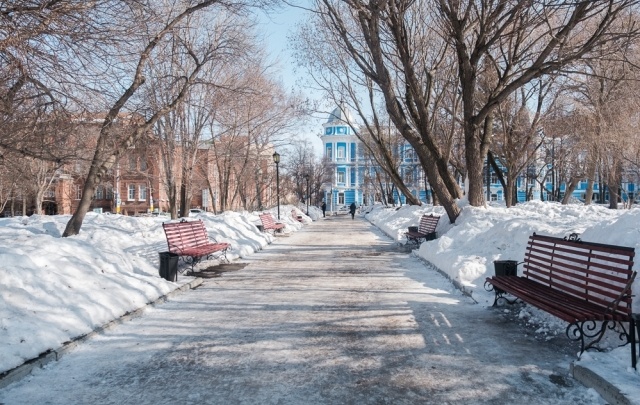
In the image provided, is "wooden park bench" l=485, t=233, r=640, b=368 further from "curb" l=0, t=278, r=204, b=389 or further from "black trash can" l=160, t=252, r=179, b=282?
"black trash can" l=160, t=252, r=179, b=282

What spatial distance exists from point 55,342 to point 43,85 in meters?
3.61

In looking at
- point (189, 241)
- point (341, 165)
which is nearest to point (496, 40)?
point (189, 241)

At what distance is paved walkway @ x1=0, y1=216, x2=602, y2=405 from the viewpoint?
13.7 feet

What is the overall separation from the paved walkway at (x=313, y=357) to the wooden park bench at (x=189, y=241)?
198 cm

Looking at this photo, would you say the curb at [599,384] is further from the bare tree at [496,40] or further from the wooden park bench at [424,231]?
the wooden park bench at [424,231]

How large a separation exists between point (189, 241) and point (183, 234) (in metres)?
0.28

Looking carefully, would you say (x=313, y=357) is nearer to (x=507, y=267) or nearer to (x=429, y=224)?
(x=507, y=267)

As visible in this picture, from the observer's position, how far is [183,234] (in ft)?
37.7

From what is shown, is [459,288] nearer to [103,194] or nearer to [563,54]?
[563,54]

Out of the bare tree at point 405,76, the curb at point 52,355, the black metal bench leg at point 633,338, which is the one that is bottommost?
the curb at point 52,355

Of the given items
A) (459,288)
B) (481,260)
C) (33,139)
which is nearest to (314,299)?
(459,288)

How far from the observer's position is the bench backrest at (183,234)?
34.8 feet

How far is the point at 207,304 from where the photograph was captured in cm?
791

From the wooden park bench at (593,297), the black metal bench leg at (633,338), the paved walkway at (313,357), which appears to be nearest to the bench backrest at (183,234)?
the paved walkway at (313,357)
